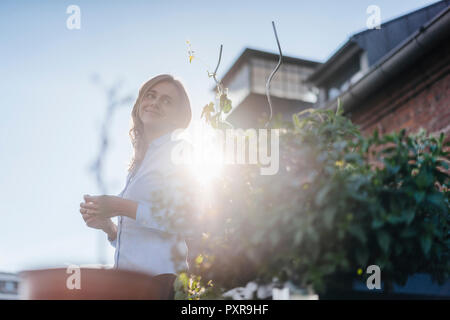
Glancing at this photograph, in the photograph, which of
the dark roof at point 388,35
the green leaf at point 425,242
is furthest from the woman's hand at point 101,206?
the dark roof at point 388,35

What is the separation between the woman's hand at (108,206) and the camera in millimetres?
1176

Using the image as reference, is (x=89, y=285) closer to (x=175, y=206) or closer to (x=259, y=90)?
(x=175, y=206)

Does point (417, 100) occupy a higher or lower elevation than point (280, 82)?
lower

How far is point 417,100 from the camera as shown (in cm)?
479

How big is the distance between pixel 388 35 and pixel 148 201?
7973 millimetres

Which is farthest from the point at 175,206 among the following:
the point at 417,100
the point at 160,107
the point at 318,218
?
the point at 417,100

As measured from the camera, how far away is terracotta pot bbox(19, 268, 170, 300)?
991 millimetres

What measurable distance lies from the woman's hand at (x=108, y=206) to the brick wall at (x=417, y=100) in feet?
13.3

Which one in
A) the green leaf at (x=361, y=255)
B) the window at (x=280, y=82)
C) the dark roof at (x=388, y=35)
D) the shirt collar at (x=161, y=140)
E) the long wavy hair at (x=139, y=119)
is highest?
the window at (x=280, y=82)

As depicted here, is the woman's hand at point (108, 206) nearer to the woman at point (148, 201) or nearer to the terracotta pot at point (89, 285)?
the woman at point (148, 201)

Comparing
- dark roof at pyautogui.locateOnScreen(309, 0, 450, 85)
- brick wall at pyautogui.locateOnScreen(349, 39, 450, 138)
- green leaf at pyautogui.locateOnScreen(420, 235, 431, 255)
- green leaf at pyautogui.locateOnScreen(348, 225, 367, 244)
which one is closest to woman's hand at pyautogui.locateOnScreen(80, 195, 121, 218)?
green leaf at pyautogui.locateOnScreen(348, 225, 367, 244)

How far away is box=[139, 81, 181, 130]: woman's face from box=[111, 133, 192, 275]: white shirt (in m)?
0.18
